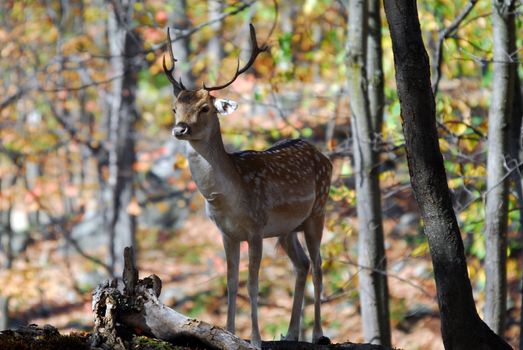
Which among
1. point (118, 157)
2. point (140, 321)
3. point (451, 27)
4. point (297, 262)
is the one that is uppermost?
point (118, 157)

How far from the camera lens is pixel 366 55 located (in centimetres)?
784

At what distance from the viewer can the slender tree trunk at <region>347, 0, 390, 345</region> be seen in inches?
303

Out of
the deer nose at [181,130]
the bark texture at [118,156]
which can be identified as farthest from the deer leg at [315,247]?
the bark texture at [118,156]

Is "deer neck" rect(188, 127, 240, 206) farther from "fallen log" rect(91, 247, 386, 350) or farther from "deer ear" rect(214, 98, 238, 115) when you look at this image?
"fallen log" rect(91, 247, 386, 350)

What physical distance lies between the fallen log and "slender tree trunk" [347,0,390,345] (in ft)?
9.62

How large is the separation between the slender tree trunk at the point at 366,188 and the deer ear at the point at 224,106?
2.12 m

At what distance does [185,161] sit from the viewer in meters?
9.82

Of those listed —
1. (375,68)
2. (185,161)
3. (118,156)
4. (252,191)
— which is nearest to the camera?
(252,191)

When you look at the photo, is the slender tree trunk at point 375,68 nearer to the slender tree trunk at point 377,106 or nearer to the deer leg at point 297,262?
the slender tree trunk at point 377,106

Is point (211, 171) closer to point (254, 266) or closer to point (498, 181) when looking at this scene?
point (254, 266)

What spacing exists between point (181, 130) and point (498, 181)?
10.2ft

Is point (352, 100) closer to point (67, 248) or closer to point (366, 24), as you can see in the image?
point (366, 24)

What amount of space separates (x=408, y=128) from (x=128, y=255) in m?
1.91

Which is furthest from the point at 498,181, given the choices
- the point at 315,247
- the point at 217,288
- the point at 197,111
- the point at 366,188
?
the point at 217,288
